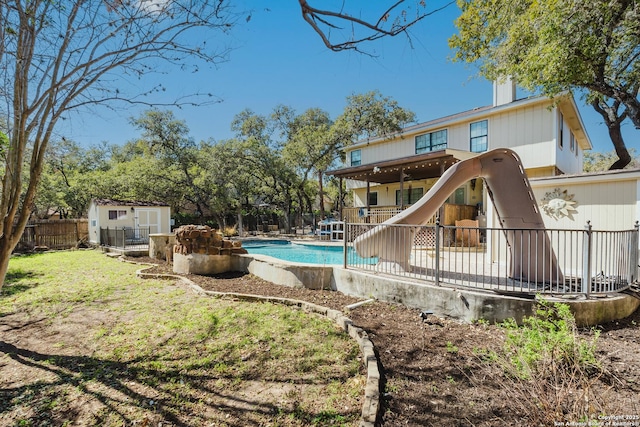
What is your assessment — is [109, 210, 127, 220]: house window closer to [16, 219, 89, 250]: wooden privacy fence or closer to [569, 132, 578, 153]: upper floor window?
[16, 219, 89, 250]: wooden privacy fence

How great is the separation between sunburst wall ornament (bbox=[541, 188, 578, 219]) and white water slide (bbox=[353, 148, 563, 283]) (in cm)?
218

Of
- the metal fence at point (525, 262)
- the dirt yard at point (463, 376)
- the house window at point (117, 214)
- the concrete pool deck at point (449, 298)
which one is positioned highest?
the house window at point (117, 214)

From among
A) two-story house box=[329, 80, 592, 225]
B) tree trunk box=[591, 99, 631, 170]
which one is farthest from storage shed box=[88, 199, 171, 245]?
tree trunk box=[591, 99, 631, 170]

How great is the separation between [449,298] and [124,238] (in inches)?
555

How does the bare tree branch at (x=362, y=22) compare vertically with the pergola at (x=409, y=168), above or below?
below

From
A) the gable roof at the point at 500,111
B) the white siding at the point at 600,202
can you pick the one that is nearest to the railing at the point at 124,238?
the gable roof at the point at 500,111

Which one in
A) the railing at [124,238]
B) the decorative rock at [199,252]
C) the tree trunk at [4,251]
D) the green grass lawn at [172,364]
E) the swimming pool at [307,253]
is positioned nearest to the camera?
the green grass lawn at [172,364]

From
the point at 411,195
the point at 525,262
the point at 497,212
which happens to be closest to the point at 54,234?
the point at 497,212

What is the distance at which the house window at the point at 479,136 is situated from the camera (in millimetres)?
14945

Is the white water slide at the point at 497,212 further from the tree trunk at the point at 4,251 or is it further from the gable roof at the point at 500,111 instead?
the gable roof at the point at 500,111

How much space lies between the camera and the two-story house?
13.0 meters

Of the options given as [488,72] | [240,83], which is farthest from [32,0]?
[488,72]

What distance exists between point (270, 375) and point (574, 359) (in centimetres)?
318

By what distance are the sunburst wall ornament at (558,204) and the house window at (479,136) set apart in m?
8.49
